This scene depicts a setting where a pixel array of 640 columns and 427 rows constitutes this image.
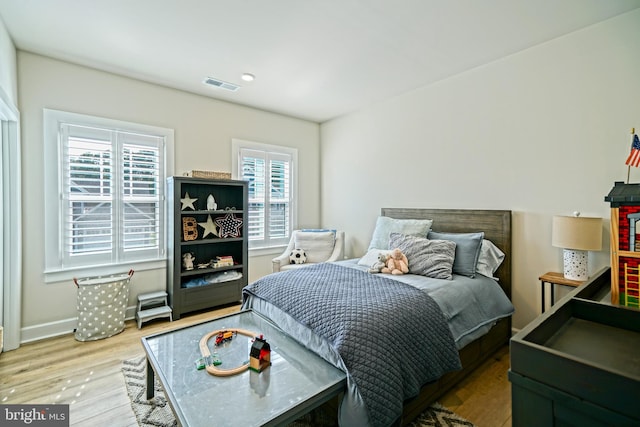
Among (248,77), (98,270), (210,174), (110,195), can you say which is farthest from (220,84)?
(98,270)

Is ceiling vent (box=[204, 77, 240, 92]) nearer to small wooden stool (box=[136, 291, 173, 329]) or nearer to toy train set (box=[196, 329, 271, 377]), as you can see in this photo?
small wooden stool (box=[136, 291, 173, 329])

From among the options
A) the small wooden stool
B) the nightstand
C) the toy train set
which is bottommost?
the small wooden stool

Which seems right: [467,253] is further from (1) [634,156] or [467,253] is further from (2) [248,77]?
(2) [248,77]

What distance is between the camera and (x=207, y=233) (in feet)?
11.9

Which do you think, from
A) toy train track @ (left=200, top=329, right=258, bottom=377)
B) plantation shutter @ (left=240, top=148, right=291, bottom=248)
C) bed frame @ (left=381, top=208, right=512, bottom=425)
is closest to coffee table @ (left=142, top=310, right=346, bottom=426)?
toy train track @ (left=200, top=329, right=258, bottom=377)

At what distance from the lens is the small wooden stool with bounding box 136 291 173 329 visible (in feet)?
9.96

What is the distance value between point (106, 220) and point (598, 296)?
3.91 meters

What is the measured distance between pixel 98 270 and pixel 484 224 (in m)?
3.96

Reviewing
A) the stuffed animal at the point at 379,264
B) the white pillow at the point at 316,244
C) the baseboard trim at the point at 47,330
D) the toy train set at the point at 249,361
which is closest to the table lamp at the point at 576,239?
the stuffed animal at the point at 379,264

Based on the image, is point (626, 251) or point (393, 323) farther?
point (393, 323)

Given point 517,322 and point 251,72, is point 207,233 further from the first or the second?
point 517,322

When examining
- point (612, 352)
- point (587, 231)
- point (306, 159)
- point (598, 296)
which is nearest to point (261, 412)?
point (612, 352)

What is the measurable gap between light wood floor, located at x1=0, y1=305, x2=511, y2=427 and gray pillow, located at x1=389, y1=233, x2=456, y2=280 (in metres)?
0.79

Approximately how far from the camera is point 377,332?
1.54 metres
